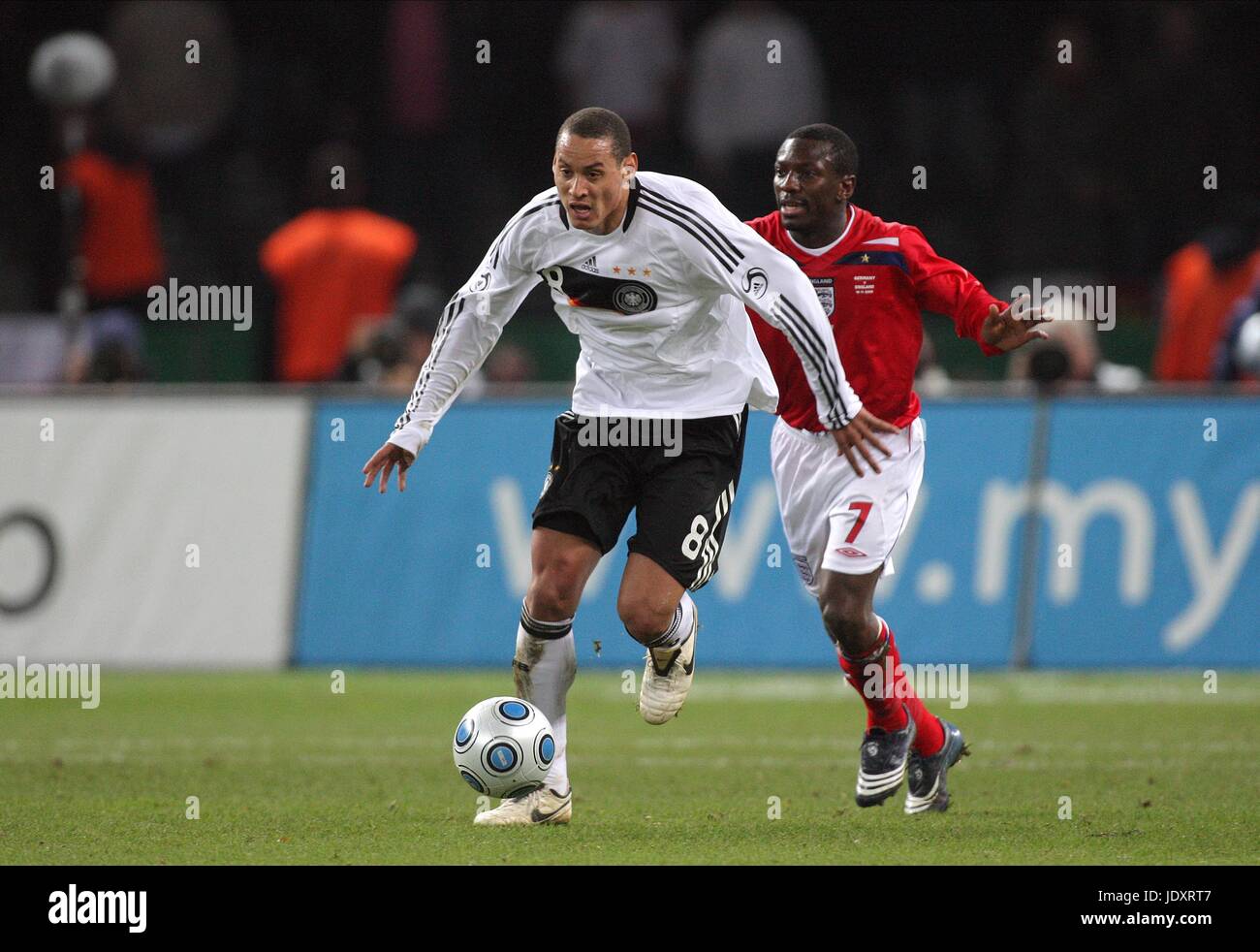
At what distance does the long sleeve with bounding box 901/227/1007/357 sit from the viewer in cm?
801

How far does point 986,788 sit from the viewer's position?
348 inches

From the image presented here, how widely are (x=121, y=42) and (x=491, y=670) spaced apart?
7.36 meters

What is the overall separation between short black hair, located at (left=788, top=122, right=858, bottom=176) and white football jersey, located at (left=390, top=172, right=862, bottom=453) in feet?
2.01

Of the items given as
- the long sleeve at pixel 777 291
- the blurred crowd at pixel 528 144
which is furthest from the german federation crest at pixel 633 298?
→ the blurred crowd at pixel 528 144

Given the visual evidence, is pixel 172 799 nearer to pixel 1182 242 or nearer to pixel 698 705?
pixel 698 705

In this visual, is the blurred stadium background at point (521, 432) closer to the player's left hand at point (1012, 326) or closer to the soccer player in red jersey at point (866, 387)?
the soccer player in red jersey at point (866, 387)

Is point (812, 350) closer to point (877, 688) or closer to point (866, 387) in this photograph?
point (866, 387)

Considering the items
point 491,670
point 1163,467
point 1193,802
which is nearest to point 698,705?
point 491,670

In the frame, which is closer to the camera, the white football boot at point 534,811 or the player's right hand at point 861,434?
the player's right hand at point 861,434

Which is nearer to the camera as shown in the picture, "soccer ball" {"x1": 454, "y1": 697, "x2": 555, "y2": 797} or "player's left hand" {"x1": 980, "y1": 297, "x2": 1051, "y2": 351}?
"soccer ball" {"x1": 454, "y1": 697, "x2": 555, "y2": 797}
